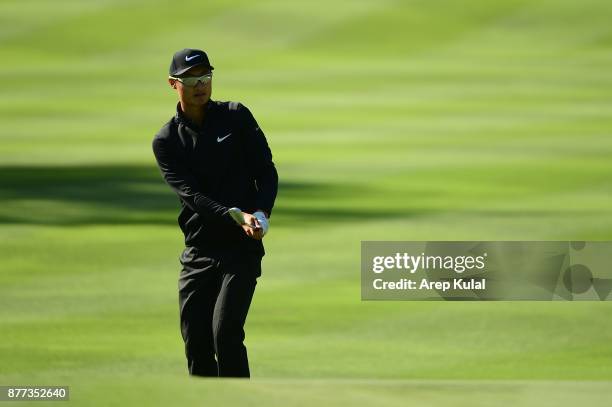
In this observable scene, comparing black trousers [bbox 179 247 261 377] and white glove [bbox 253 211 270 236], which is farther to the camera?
black trousers [bbox 179 247 261 377]

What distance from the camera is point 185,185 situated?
759 centimetres

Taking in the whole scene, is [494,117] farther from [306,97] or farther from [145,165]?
[145,165]

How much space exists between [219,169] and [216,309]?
25.0 inches

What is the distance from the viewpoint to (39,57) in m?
35.0

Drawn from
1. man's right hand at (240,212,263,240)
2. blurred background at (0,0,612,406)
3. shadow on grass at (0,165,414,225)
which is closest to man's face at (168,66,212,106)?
man's right hand at (240,212,263,240)

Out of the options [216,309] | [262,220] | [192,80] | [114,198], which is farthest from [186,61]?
[114,198]

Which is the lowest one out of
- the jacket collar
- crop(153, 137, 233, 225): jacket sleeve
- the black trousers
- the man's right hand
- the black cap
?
the black trousers

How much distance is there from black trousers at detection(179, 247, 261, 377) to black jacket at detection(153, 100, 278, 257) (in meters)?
0.07

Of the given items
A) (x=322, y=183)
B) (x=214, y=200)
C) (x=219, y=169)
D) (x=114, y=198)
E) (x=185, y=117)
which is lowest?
(x=214, y=200)

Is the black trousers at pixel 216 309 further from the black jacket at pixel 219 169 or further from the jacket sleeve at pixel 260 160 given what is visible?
the jacket sleeve at pixel 260 160

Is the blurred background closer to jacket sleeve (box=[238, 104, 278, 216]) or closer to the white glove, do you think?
the white glove

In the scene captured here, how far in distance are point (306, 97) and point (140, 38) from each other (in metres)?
8.59

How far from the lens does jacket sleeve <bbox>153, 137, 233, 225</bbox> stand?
24.5 ft

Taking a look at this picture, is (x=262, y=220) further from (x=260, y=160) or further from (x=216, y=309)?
(x=216, y=309)
